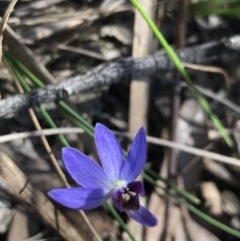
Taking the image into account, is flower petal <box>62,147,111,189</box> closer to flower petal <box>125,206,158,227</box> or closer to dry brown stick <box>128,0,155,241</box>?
flower petal <box>125,206,158,227</box>

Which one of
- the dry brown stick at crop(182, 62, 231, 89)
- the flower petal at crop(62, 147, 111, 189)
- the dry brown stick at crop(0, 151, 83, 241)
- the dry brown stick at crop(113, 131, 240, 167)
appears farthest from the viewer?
Answer: the dry brown stick at crop(182, 62, 231, 89)

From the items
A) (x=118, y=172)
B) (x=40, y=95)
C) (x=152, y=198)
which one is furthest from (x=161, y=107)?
(x=118, y=172)

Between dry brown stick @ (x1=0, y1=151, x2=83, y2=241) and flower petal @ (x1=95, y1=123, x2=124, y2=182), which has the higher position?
flower petal @ (x1=95, y1=123, x2=124, y2=182)

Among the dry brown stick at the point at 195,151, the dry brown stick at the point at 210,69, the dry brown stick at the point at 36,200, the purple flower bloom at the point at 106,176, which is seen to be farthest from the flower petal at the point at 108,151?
the dry brown stick at the point at 210,69

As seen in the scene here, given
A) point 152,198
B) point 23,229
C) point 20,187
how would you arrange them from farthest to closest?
1. point 152,198
2. point 23,229
3. point 20,187

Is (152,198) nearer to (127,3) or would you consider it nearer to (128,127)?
(128,127)

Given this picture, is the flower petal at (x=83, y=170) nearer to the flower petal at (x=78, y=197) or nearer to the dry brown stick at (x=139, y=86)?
the flower petal at (x=78, y=197)

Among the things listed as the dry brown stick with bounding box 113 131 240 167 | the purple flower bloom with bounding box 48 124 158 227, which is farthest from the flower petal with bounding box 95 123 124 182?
the dry brown stick with bounding box 113 131 240 167
